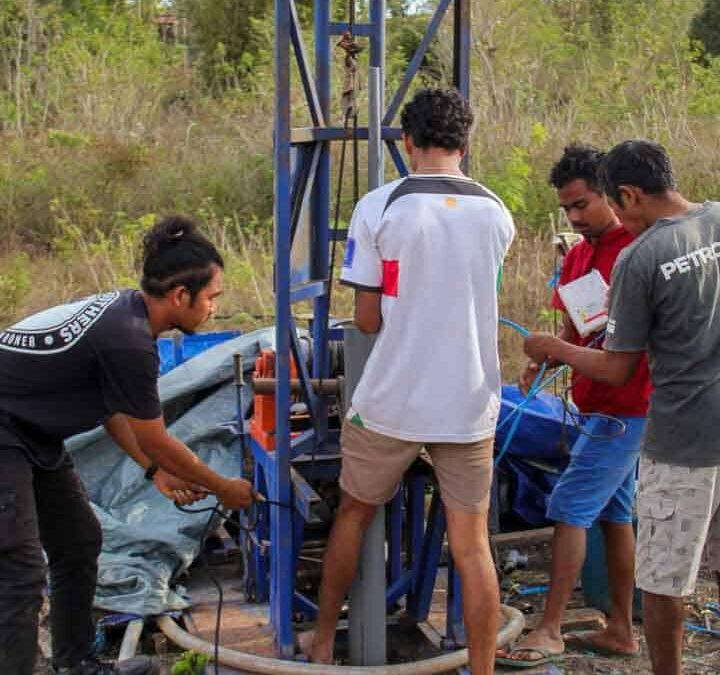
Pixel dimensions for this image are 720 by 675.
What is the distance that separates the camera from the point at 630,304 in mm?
3611

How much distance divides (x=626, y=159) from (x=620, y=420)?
120cm

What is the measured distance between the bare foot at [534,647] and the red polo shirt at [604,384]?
3.20 ft

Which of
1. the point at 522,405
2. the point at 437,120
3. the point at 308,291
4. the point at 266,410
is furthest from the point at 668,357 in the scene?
the point at 266,410

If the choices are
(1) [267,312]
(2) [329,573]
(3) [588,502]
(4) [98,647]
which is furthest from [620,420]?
(1) [267,312]

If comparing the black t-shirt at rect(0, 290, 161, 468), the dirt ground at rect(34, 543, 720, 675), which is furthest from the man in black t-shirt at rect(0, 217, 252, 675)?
the dirt ground at rect(34, 543, 720, 675)

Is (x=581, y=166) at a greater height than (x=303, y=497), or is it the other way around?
(x=581, y=166)

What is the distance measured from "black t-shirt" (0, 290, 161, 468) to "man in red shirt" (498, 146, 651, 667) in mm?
1782

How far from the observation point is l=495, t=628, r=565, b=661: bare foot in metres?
4.40

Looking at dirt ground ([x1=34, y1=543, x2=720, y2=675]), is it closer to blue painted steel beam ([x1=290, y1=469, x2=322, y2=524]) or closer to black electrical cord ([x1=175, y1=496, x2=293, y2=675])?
black electrical cord ([x1=175, y1=496, x2=293, y2=675])

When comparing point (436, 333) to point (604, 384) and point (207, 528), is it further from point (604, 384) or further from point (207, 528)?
point (207, 528)

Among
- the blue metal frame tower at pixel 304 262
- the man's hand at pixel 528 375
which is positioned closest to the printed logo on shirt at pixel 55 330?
the blue metal frame tower at pixel 304 262

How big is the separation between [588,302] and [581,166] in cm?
56

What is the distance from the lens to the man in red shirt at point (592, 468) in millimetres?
4406

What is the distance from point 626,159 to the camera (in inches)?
145
